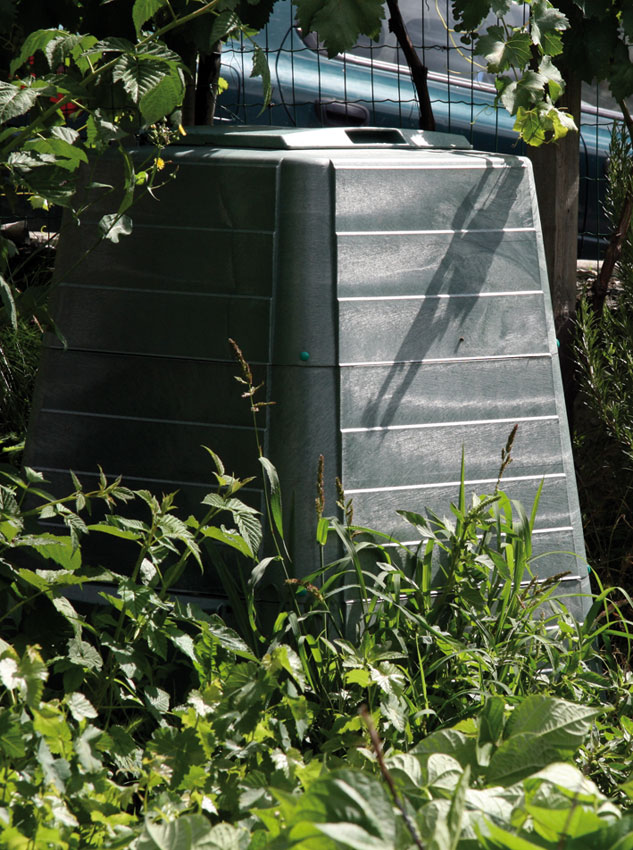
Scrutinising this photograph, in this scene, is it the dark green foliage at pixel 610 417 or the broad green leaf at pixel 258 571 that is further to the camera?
the dark green foliage at pixel 610 417

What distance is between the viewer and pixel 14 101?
1.57 m

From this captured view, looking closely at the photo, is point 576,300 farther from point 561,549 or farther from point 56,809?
point 56,809

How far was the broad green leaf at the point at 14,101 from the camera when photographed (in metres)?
1.56

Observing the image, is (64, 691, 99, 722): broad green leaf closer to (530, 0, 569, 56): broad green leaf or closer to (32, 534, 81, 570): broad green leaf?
(32, 534, 81, 570): broad green leaf

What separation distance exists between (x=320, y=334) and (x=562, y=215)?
4.95ft

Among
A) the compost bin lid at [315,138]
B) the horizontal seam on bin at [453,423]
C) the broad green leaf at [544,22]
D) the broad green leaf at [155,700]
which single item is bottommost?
the broad green leaf at [155,700]

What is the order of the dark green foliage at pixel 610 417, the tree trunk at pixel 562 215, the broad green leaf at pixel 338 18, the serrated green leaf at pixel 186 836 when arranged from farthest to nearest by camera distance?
the tree trunk at pixel 562 215 → the dark green foliage at pixel 610 417 → the broad green leaf at pixel 338 18 → the serrated green leaf at pixel 186 836

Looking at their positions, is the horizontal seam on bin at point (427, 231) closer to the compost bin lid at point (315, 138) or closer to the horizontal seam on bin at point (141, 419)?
the compost bin lid at point (315, 138)

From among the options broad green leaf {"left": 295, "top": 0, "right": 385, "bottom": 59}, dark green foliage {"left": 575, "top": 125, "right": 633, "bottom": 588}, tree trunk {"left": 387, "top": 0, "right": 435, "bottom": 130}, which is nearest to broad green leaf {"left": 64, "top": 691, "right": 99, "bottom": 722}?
broad green leaf {"left": 295, "top": 0, "right": 385, "bottom": 59}

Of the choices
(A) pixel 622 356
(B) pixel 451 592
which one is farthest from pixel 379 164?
(A) pixel 622 356

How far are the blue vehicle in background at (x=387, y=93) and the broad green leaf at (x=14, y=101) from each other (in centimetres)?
245

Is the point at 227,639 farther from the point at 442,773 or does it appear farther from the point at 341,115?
the point at 341,115

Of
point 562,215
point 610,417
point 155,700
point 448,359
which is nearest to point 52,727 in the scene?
point 155,700

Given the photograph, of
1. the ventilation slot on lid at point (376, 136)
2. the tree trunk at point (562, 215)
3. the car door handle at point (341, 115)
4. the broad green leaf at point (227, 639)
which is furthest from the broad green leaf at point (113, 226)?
the car door handle at point (341, 115)
